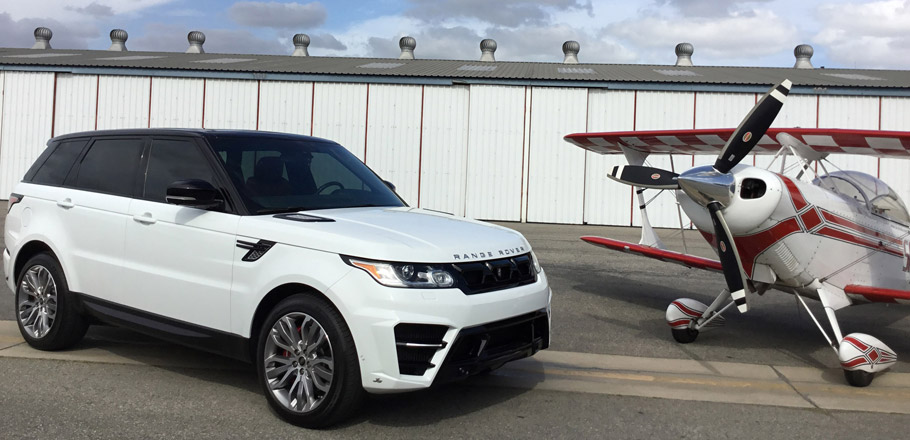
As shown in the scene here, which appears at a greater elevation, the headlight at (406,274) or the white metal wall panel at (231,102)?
the white metal wall panel at (231,102)

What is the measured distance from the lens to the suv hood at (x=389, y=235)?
379cm

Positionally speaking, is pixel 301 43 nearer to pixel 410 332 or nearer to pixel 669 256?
pixel 669 256

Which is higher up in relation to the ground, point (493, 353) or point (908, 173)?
point (908, 173)

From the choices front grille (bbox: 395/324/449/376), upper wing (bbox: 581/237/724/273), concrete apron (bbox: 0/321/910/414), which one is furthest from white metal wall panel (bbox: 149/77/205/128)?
front grille (bbox: 395/324/449/376)

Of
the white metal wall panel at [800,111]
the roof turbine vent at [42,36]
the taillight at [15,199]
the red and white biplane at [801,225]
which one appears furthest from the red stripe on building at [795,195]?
the roof turbine vent at [42,36]

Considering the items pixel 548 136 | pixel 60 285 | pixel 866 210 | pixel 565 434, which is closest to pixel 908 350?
pixel 866 210

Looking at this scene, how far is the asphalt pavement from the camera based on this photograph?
400 cm

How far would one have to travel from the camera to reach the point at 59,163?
563cm

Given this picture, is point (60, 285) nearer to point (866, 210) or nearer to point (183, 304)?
point (183, 304)

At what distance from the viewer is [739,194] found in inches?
225

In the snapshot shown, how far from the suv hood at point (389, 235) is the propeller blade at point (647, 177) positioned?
202cm

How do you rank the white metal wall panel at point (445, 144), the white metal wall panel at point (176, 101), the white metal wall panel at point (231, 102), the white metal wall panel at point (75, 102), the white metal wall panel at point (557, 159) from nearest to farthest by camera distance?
1. the white metal wall panel at point (557, 159)
2. the white metal wall panel at point (445, 144)
3. the white metal wall panel at point (231, 102)
4. the white metal wall panel at point (176, 101)
5. the white metal wall panel at point (75, 102)

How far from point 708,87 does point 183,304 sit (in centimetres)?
1943

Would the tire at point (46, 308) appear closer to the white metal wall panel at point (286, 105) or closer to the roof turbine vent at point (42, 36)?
the white metal wall panel at point (286, 105)
